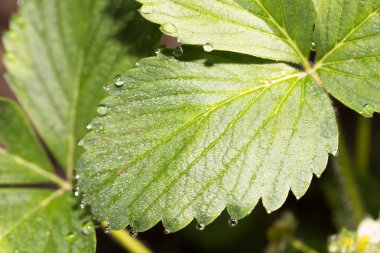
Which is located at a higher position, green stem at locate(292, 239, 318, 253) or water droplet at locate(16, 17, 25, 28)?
green stem at locate(292, 239, 318, 253)

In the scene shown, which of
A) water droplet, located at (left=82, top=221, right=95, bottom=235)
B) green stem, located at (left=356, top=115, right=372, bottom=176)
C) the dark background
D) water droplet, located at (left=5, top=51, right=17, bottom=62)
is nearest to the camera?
water droplet, located at (left=82, top=221, right=95, bottom=235)

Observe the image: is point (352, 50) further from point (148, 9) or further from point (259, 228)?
point (259, 228)

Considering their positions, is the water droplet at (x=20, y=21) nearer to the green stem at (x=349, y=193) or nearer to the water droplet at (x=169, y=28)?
the water droplet at (x=169, y=28)

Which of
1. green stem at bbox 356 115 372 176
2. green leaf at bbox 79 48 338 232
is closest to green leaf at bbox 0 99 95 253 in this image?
green leaf at bbox 79 48 338 232

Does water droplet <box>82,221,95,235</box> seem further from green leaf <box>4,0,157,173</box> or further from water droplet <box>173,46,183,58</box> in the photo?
water droplet <box>173,46,183,58</box>

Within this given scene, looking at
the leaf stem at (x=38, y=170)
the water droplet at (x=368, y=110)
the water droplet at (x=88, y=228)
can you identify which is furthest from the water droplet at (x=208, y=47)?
the leaf stem at (x=38, y=170)

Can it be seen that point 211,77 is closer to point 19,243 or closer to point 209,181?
point 209,181

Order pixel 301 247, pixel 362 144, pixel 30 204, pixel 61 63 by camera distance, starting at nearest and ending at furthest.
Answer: pixel 30 204, pixel 61 63, pixel 301 247, pixel 362 144

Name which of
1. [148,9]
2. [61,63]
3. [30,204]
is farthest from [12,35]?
[148,9]

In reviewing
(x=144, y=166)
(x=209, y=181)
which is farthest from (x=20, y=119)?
(x=209, y=181)
